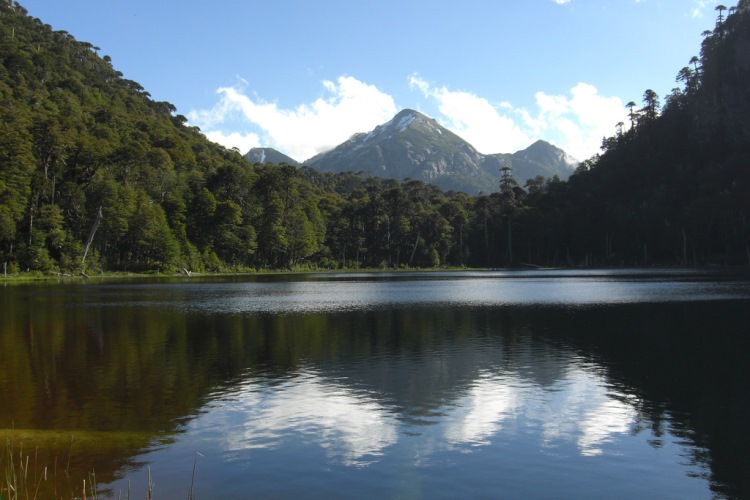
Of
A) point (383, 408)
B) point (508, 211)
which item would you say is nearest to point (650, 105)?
point (508, 211)

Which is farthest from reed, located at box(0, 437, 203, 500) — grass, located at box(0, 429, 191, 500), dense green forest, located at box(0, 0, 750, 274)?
dense green forest, located at box(0, 0, 750, 274)

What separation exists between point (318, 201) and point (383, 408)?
6618 inches

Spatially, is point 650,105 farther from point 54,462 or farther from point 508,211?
point 54,462

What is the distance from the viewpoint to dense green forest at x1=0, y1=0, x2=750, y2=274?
96.4 meters

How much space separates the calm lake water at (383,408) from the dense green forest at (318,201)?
2869 inches

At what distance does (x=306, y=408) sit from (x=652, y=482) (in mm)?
8887

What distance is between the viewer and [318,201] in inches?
7141

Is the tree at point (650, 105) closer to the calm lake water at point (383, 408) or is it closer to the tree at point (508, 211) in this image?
the tree at point (508, 211)

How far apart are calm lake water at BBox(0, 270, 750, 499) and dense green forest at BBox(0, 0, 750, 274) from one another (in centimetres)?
7287

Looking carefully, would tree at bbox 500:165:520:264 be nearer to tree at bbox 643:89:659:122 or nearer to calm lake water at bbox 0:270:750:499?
tree at bbox 643:89:659:122

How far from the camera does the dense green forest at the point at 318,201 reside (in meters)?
96.4

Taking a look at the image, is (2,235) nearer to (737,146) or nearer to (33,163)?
(33,163)

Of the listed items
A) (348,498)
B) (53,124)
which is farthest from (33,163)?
(348,498)

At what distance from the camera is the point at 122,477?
10.6m
